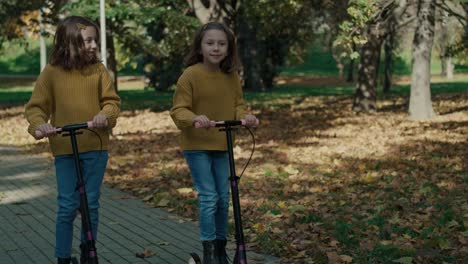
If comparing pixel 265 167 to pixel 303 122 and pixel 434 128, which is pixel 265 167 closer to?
pixel 434 128

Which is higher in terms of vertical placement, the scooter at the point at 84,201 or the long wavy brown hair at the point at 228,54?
the long wavy brown hair at the point at 228,54

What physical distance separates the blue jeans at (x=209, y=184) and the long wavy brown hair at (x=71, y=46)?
3.25 ft

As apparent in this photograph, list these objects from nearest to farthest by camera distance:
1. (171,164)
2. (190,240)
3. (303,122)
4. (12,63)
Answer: (190,240), (171,164), (303,122), (12,63)

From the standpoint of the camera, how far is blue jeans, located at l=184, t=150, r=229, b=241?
5418 mm

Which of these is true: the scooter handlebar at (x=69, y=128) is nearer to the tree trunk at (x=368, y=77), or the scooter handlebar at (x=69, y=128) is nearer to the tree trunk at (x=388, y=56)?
the tree trunk at (x=368, y=77)

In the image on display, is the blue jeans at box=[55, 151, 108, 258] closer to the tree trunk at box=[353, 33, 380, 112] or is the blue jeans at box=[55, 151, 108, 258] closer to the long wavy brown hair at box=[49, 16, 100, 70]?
the long wavy brown hair at box=[49, 16, 100, 70]

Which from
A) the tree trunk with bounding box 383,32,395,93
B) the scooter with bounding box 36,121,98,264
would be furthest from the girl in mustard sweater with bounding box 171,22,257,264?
the tree trunk with bounding box 383,32,395,93

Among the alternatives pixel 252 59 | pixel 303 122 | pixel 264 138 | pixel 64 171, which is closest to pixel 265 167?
pixel 264 138

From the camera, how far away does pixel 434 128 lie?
16859 mm

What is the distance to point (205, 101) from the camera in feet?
17.7

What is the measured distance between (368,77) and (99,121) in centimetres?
1862

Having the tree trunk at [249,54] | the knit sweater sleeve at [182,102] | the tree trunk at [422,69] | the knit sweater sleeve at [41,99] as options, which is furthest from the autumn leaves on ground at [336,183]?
the tree trunk at [249,54]

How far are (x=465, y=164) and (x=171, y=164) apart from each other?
14.8 feet

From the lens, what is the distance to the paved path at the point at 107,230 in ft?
20.9
